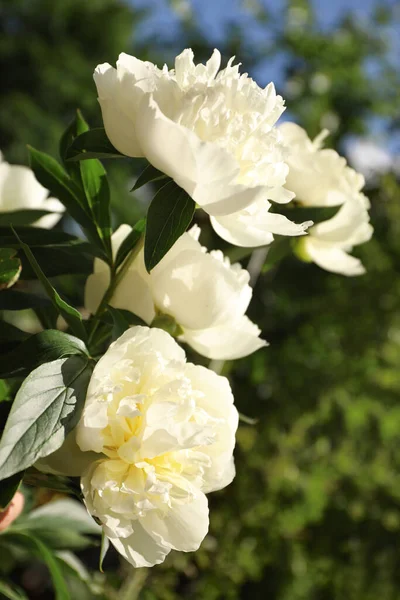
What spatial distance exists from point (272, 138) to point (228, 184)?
4 centimetres

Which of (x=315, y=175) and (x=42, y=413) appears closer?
(x=42, y=413)

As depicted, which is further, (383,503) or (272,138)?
(383,503)

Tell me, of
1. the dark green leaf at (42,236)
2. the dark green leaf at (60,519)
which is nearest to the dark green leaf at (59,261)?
the dark green leaf at (42,236)

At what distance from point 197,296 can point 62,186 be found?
0.15m

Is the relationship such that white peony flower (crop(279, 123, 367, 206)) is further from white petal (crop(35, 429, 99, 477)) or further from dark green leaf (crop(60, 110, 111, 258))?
white petal (crop(35, 429, 99, 477))

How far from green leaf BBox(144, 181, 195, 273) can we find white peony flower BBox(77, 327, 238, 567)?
0.04 m

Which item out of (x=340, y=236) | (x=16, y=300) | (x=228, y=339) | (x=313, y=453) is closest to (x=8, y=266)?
(x=16, y=300)

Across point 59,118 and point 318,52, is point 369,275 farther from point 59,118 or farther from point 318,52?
point 59,118

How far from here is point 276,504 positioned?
133 centimetres

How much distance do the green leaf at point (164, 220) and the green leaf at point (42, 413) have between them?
65 millimetres

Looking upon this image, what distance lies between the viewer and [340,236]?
48 centimetres

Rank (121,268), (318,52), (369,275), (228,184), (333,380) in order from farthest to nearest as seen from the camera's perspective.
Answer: (318,52) → (369,275) → (333,380) → (121,268) → (228,184)

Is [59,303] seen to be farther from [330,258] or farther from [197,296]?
[330,258]

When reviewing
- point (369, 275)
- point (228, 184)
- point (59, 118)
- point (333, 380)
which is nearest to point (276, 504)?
point (333, 380)
